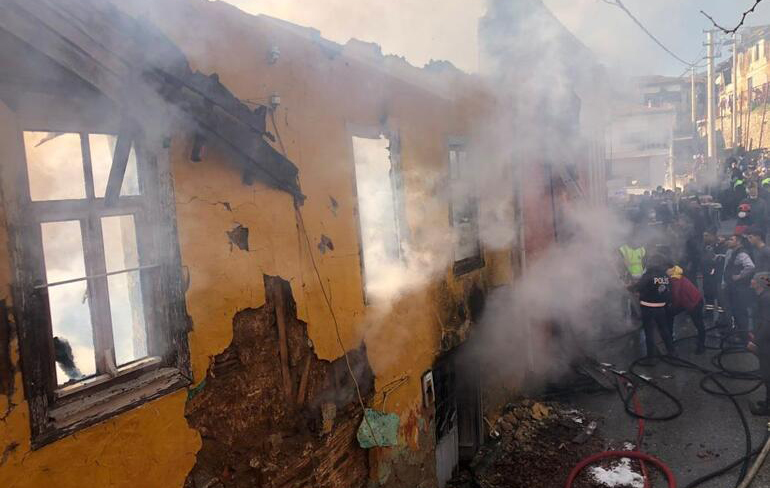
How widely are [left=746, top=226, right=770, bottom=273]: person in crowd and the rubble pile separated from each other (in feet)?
12.2

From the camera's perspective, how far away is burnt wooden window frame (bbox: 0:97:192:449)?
8.20 ft

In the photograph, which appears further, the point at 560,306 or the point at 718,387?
the point at 560,306

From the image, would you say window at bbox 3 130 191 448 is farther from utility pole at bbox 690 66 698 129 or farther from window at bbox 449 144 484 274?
utility pole at bbox 690 66 698 129

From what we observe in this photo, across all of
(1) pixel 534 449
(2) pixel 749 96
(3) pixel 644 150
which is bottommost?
(1) pixel 534 449

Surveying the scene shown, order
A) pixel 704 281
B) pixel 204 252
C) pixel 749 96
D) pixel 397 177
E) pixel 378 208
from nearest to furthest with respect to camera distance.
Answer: pixel 204 252, pixel 378 208, pixel 397 177, pixel 704 281, pixel 749 96

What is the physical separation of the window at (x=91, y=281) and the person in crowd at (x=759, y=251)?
29.0ft

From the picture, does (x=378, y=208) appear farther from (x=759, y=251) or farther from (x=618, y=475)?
(x=759, y=251)

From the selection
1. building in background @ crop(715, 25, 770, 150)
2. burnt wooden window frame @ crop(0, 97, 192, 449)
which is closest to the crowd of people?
burnt wooden window frame @ crop(0, 97, 192, 449)

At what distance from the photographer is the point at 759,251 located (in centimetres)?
863

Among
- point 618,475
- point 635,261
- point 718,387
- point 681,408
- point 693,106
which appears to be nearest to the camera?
point 618,475

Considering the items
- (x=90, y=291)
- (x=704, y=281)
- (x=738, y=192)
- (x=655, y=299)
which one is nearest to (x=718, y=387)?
(x=655, y=299)

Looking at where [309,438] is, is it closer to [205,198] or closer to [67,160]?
[205,198]

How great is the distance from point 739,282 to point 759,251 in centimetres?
58

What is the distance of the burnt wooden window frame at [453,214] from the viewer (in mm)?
6738
